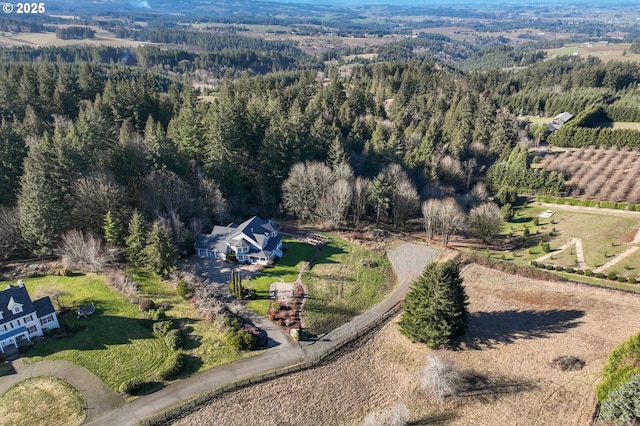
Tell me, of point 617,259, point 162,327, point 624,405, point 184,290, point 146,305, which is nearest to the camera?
point 624,405

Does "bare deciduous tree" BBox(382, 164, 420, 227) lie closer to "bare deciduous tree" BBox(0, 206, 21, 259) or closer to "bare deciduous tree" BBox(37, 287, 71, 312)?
→ "bare deciduous tree" BBox(37, 287, 71, 312)

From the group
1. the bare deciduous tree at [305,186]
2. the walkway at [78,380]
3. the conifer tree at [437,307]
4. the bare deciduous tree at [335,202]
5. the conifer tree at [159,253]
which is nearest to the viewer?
the walkway at [78,380]

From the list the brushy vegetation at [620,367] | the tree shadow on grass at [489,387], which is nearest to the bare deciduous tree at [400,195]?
the tree shadow on grass at [489,387]

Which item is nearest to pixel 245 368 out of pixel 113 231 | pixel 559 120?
pixel 113 231

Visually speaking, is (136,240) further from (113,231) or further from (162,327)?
(162,327)

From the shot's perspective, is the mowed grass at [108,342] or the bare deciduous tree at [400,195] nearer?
the mowed grass at [108,342]

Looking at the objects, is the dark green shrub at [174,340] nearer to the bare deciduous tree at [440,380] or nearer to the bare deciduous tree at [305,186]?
the bare deciduous tree at [440,380]
